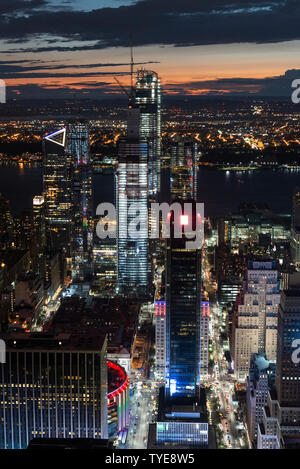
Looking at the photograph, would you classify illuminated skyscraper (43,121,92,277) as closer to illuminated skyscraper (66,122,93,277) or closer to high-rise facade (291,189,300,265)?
illuminated skyscraper (66,122,93,277)

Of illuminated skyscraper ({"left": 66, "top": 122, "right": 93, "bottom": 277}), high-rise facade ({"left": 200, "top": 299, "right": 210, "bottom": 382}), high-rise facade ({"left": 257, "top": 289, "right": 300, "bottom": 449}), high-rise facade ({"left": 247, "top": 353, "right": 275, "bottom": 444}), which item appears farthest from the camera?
illuminated skyscraper ({"left": 66, "top": 122, "right": 93, "bottom": 277})

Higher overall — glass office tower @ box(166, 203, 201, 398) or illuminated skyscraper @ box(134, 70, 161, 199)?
illuminated skyscraper @ box(134, 70, 161, 199)

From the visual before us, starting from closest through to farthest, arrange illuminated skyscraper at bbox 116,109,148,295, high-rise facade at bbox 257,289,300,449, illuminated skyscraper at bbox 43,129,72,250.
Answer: high-rise facade at bbox 257,289,300,449 → illuminated skyscraper at bbox 116,109,148,295 → illuminated skyscraper at bbox 43,129,72,250

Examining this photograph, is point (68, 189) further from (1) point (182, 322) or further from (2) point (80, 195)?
(1) point (182, 322)

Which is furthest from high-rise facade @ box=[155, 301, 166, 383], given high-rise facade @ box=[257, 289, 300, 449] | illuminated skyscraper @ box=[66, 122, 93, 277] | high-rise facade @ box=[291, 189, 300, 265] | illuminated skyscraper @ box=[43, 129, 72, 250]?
illuminated skyscraper @ box=[43, 129, 72, 250]

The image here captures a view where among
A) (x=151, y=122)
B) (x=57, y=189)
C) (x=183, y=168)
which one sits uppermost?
(x=151, y=122)

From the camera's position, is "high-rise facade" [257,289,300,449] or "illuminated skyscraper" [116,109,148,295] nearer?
"high-rise facade" [257,289,300,449]

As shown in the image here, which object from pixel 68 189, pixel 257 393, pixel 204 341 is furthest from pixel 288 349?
pixel 68 189

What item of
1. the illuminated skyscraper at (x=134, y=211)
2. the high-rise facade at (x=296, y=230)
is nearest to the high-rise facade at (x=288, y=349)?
the illuminated skyscraper at (x=134, y=211)
